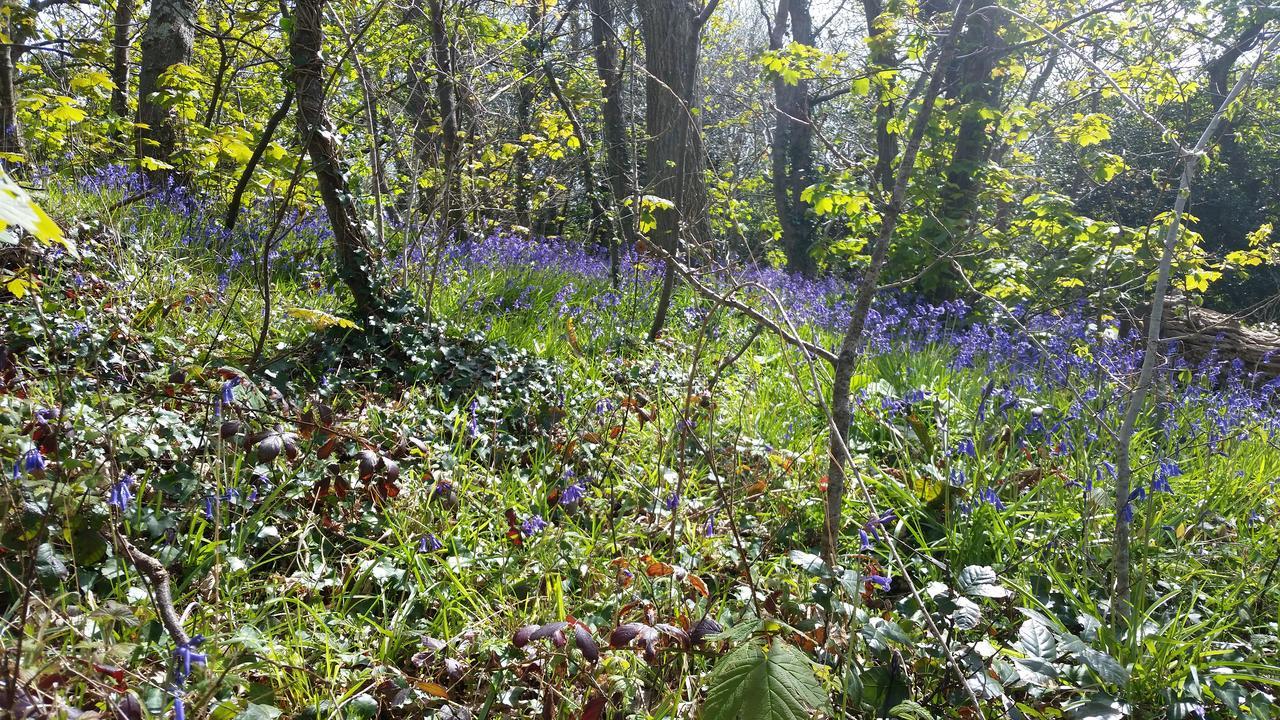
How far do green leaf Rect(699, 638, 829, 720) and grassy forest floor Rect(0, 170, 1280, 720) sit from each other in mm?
14

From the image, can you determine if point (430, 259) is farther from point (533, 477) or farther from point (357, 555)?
point (357, 555)

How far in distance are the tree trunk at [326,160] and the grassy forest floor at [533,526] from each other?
0.18 metres

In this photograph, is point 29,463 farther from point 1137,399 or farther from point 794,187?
point 794,187

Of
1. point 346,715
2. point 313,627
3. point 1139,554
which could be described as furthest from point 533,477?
point 1139,554

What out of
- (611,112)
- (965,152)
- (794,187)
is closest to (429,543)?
(965,152)

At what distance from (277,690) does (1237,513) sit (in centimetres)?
344

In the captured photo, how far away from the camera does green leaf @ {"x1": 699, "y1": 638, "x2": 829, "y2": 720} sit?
4.03 feet

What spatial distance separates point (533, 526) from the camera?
212cm

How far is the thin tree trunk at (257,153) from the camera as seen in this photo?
312 centimetres

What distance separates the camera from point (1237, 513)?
292cm

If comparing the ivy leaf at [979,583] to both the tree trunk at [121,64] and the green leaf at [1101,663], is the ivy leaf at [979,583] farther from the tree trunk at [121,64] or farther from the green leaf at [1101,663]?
the tree trunk at [121,64]

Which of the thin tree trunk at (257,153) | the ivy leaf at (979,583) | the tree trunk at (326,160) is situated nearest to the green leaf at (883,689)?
the ivy leaf at (979,583)

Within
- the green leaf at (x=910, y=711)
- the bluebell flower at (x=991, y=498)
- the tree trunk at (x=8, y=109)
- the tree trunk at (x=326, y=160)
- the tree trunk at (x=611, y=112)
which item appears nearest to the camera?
the green leaf at (x=910, y=711)

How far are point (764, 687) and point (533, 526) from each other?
103cm
